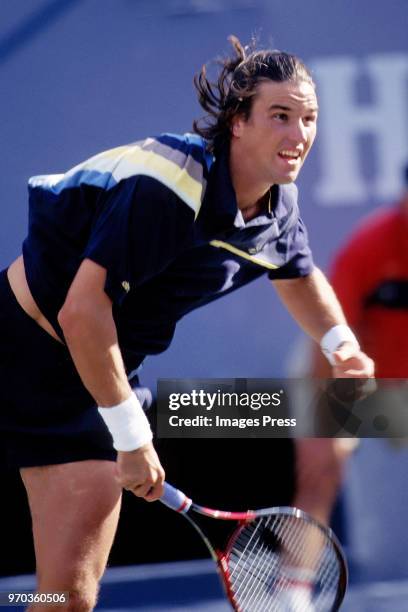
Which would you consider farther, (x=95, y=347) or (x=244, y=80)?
(x=244, y=80)

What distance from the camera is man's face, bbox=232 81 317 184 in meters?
2.34

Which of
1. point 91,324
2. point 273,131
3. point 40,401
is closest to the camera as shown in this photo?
point 91,324

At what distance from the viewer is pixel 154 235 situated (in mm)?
2172

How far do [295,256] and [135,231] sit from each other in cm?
55

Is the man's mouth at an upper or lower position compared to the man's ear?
lower

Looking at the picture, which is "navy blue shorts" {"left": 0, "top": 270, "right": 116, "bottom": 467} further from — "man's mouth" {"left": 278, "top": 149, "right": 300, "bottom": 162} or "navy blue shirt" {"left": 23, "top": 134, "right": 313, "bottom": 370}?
"man's mouth" {"left": 278, "top": 149, "right": 300, "bottom": 162}

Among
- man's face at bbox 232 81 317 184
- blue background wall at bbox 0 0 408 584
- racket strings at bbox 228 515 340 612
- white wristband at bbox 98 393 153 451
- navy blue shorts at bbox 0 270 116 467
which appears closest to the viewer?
white wristband at bbox 98 393 153 451

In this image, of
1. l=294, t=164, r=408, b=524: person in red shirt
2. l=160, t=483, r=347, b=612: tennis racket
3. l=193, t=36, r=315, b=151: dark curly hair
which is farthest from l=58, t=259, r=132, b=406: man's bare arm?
l=294, t=164, r=408, b=524: person in red shirt

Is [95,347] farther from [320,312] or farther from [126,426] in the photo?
[320,312]

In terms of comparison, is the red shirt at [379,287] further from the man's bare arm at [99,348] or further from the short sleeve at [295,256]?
the man's bare arm at [99,348]

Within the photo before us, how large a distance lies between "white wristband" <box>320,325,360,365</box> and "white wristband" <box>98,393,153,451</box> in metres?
0.59

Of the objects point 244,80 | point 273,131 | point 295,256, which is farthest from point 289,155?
point 295,256

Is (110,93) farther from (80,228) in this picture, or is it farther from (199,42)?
(80,228)

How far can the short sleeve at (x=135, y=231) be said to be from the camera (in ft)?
7.02
